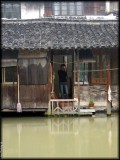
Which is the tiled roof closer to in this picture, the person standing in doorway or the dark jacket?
the person standing in doorway

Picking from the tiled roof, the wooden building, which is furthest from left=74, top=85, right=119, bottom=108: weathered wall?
the tiled roof

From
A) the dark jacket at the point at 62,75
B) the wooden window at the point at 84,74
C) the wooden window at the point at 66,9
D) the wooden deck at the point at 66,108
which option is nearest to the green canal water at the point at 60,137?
the wooden deck at the point at 66,108

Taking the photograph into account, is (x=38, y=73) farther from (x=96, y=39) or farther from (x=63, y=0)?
(x=63, y=0)

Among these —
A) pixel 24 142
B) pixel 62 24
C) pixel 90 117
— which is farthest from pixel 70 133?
pixel 62 24

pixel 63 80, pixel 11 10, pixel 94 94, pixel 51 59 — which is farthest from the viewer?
pixel 11 10

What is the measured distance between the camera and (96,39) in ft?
56.9

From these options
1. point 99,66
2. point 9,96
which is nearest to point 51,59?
point 99,66

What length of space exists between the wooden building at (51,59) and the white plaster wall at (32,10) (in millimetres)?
8244

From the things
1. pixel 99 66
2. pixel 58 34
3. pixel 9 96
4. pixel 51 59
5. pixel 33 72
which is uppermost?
pixel 58 34

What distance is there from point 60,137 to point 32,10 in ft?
53.1

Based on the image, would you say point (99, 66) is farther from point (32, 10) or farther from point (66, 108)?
point (32, 10)

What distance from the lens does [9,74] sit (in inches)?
691

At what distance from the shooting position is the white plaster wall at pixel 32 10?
88.0ft

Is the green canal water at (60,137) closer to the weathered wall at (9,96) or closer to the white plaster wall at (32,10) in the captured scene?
the weathered wall at (9,96)
